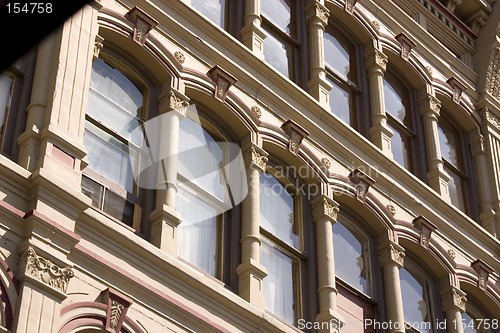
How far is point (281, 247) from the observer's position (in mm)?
20047

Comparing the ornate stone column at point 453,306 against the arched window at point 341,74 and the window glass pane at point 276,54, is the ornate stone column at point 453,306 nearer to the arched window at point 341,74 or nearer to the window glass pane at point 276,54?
the arched window at point 341,74

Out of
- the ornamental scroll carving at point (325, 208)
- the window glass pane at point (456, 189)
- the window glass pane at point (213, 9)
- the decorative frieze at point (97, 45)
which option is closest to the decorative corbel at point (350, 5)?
the window glass pane at point (213, 9)

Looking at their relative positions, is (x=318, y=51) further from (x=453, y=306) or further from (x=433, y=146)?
(x=453, y=306)

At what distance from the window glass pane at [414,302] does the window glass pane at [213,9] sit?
17.9ft

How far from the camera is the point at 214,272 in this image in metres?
18.4

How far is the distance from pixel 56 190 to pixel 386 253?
303 inches

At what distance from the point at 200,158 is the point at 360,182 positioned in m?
3.59

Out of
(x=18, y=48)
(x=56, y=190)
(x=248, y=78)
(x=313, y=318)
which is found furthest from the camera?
(x=248, y=78)

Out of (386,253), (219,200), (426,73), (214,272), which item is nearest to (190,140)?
(219,200)

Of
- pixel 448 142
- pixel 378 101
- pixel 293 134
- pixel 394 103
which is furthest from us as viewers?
pixel 448 142

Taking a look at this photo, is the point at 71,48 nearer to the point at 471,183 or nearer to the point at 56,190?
the point at 56,190

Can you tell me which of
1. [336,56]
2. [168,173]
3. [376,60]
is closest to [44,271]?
[168,173]

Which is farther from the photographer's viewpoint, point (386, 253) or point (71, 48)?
point (386, 253)

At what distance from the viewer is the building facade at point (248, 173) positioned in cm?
1592
